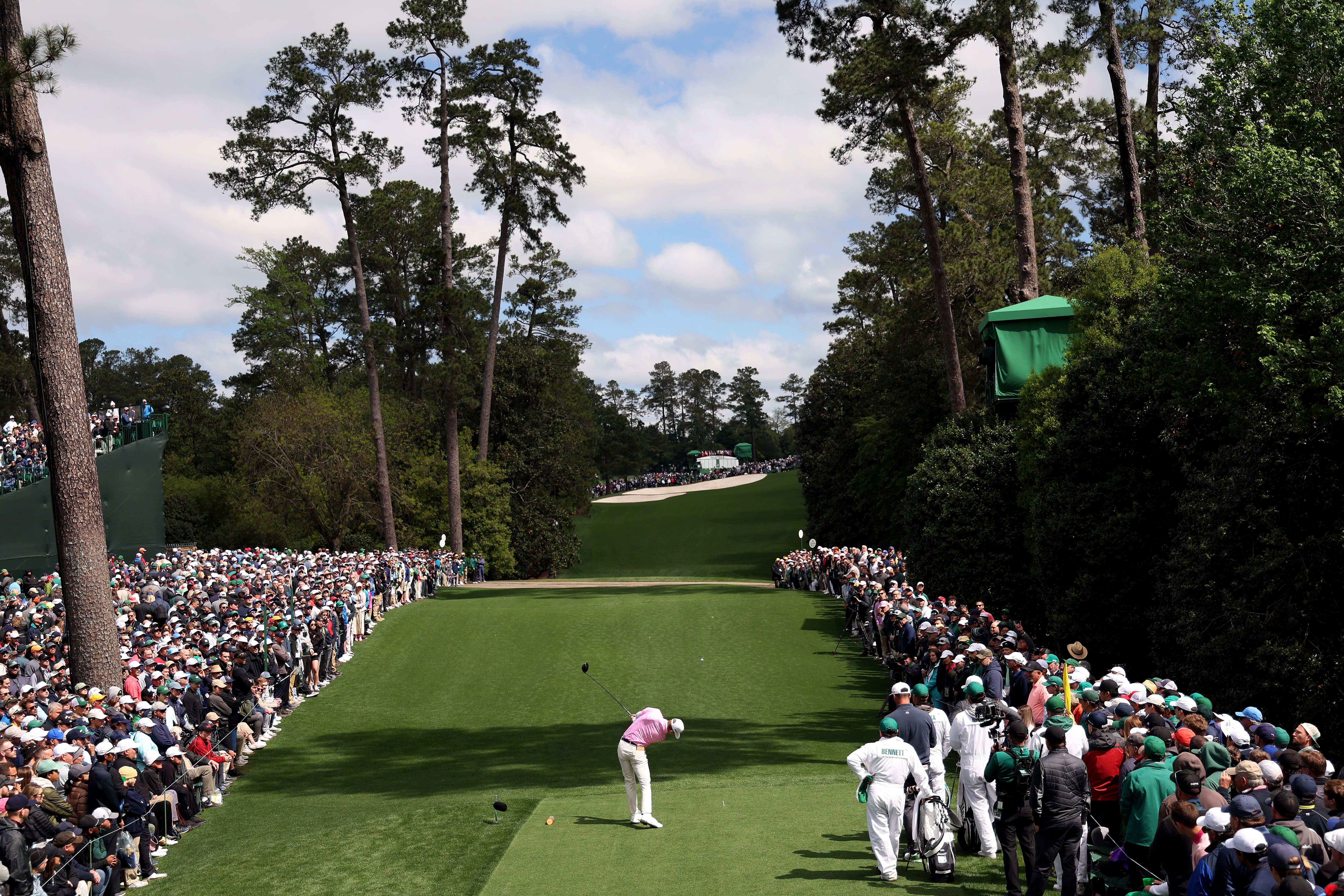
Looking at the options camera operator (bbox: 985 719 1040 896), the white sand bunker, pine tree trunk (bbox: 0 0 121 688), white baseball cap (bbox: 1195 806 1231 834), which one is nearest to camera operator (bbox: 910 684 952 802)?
camera operator (bbox: 985 719 1040 896)

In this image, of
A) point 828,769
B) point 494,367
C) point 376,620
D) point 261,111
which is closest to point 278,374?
point 494,367

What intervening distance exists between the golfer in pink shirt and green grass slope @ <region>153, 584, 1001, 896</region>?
24 centimetres

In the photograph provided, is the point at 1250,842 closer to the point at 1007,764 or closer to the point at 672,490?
the point at 1007,764

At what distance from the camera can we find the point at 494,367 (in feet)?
169

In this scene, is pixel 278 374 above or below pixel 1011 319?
above

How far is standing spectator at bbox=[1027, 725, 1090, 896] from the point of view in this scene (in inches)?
326

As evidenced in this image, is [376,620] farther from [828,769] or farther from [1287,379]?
[1287,379]

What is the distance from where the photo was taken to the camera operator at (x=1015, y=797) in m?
8.57

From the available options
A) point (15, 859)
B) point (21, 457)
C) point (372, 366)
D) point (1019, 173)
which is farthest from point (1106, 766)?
point (372, 366)

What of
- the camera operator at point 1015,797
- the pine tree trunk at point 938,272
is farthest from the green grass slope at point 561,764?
the pine tree trunk at point 938,272

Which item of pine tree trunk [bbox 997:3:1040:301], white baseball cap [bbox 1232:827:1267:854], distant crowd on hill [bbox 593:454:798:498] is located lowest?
white baseball cap [bbox 1232:827:1267:854]

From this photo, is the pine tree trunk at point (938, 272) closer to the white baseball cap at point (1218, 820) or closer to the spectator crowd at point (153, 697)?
the spectator crowd at point (153, 697)

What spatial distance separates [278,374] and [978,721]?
6097 centimetres

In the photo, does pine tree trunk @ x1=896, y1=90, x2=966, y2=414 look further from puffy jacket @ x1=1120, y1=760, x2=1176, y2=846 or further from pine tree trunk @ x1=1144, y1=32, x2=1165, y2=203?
puffy jacket @ x1=1120, y1=760, x2=1176, y2=846
